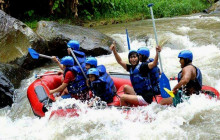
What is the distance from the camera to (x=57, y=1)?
14.9 meters

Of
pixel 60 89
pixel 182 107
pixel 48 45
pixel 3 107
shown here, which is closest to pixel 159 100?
pixel 182 107

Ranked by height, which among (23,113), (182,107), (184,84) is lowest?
(23,113)

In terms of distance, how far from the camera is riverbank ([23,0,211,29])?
16094 millimetres

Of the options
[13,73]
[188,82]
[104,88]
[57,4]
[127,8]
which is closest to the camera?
[188,82]

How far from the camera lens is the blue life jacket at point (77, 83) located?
5230 mm

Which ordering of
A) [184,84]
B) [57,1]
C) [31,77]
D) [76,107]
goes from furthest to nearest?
[57,1] → [31,77] → [76,107] → [184,84]

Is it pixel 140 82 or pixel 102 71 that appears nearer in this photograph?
pixel 140 82

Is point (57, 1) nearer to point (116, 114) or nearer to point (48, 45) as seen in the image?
point (48, 45)

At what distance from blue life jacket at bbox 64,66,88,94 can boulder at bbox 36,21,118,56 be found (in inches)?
172

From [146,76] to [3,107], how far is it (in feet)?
12.0

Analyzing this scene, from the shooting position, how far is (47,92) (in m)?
5.49

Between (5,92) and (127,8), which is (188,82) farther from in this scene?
(127,8)

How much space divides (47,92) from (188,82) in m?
2.66

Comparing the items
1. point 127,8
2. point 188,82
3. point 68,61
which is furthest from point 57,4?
point 188,82
